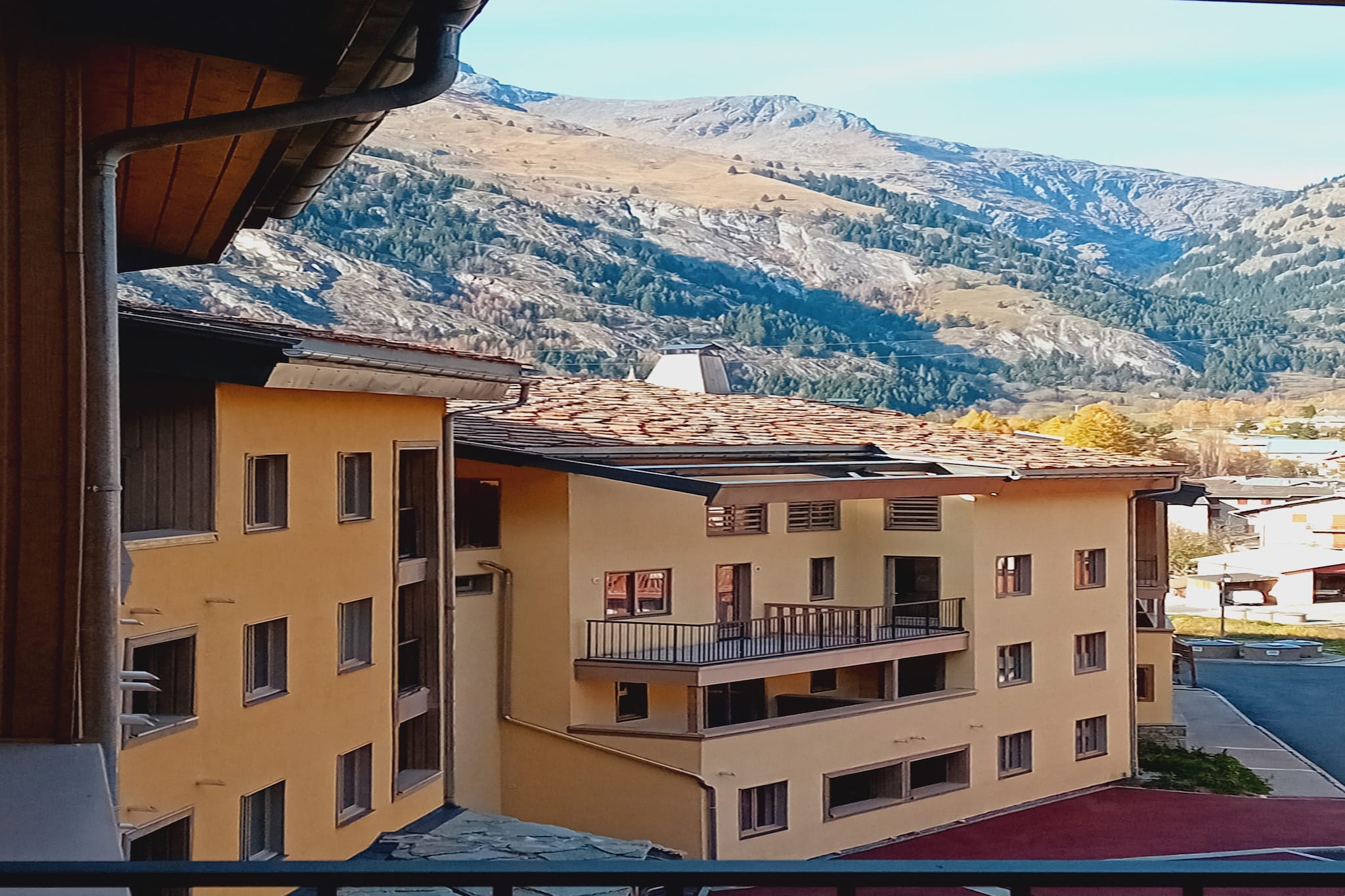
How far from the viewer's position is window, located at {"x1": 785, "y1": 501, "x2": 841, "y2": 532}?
25891 mm

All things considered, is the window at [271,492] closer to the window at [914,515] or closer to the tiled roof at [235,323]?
the tiled roof at [235,323]

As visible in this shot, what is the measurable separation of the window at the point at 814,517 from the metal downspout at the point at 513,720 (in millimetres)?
5793

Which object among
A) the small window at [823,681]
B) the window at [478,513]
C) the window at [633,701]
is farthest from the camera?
the small window at [823,681]

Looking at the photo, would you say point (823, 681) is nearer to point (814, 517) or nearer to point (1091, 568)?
point (814, 517)

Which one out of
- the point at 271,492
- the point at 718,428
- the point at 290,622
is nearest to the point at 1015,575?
the point at 718,428

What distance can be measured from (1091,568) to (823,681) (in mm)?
6629

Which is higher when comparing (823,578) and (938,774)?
(823,578)

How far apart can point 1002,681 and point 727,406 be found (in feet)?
26.4

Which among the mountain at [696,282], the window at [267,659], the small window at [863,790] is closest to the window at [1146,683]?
the small window at [863,790]

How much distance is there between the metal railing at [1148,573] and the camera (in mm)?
32781

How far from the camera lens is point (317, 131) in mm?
5684

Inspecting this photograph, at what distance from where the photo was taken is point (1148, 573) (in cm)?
3341

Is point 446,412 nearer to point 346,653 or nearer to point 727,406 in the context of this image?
point 346,653

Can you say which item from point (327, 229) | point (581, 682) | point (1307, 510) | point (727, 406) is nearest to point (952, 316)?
point (327, 229)
